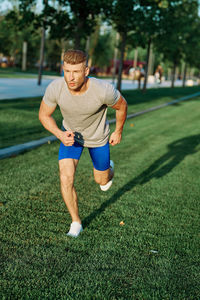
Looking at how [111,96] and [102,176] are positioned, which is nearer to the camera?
[111,96]

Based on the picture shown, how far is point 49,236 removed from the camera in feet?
15.0

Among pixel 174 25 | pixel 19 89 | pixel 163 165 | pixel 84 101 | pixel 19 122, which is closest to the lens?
pixel 84 101

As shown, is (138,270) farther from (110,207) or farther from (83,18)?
(83,18)

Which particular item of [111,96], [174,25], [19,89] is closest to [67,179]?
[111,96]

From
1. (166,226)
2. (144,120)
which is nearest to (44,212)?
(166,226)

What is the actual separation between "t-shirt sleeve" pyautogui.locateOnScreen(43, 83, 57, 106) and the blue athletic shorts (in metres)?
0.57

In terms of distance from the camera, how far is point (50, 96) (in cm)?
437

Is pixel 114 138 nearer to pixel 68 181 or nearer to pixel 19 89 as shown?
pixel 68 181

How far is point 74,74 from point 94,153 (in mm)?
1162

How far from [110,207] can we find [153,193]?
114cm

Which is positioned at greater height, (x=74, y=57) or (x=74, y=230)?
(x=74, y=57)

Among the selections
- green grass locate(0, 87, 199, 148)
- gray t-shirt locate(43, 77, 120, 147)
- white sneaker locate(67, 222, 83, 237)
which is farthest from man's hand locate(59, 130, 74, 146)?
green grass locate(0, 87, 199, 148)

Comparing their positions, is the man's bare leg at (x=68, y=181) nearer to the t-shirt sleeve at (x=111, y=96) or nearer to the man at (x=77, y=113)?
the man at (x=77, y=113)

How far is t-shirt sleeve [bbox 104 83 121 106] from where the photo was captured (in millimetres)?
4363
